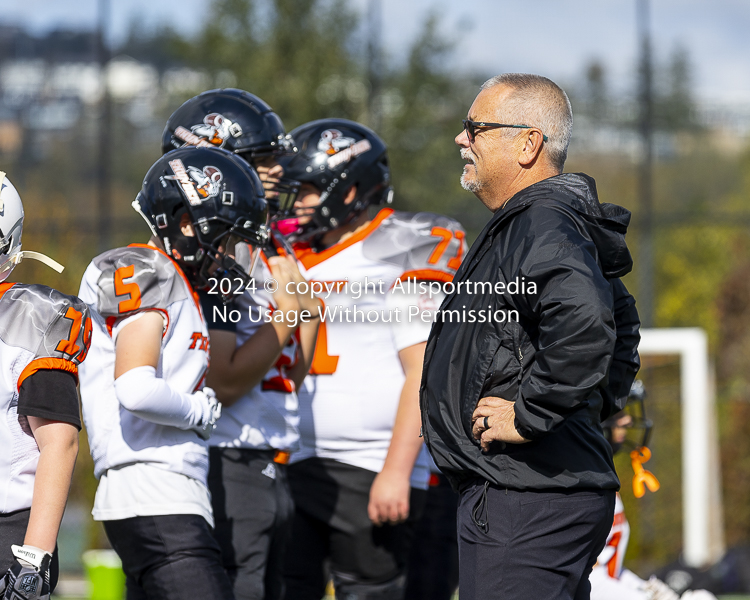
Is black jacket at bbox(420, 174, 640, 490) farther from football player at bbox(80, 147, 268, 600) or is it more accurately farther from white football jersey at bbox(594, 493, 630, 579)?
white football jersey at bbox(594, 493, 630, 579)

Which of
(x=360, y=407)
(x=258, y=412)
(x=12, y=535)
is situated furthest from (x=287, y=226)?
(x=12, y=535)

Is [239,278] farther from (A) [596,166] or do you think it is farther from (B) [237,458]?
(A) [596,166]

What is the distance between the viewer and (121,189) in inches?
401

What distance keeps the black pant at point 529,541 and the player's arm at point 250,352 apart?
965mm

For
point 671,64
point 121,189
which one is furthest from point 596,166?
point 121,189

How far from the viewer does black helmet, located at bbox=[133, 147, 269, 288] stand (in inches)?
116

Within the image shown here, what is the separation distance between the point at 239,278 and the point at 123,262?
49 cm

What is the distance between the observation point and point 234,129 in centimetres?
352

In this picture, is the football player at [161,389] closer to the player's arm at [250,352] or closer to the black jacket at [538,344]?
the player's arm at [250,352]

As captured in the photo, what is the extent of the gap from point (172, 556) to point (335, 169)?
6.00ft

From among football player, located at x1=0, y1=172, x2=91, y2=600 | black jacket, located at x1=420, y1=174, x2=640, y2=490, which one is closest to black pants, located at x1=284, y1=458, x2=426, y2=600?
black jacket, located at x1=420, y1=174, x2=640, y2=490

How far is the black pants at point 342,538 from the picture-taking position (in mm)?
3623

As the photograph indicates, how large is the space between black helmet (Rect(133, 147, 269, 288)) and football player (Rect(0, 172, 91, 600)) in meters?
0.60

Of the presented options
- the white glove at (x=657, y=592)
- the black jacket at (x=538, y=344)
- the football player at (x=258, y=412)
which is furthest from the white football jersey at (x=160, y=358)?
A: the white glove at (x=657, y=592)
